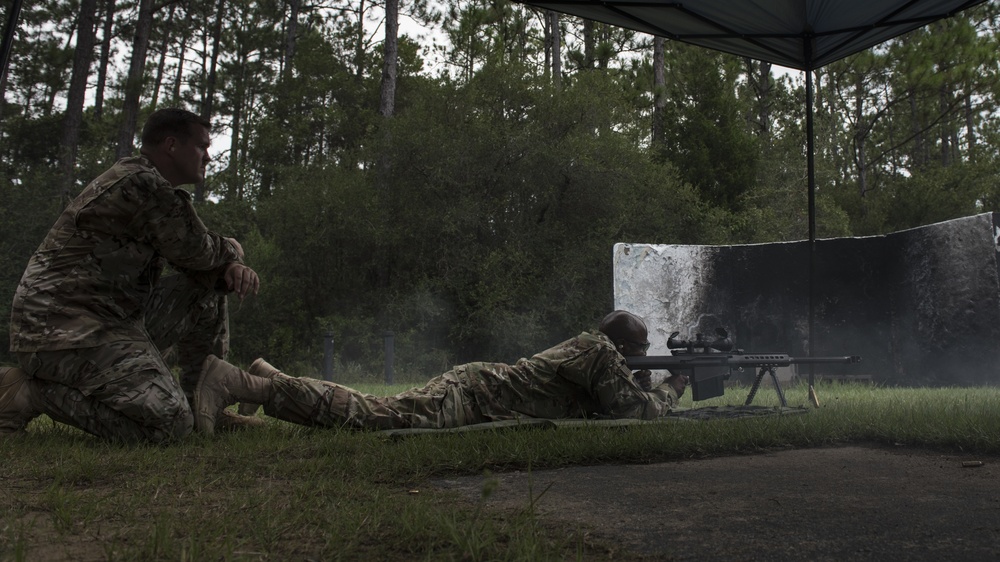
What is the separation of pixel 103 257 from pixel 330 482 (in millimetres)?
1936

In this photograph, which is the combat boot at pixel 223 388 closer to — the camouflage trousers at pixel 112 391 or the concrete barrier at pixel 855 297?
the camouflage trousers at pixel 112 391

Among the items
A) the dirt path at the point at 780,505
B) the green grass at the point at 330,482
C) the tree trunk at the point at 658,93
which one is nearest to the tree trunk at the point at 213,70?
the tree trunk at the point at 658,93

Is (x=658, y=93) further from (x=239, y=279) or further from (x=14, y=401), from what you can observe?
(x=14, y=401)

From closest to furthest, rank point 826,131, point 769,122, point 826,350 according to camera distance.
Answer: point 826,350, point 826,131, point 769,122

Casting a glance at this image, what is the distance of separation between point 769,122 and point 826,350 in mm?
18078

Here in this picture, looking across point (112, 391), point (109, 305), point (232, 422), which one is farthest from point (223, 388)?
point (109, 305)

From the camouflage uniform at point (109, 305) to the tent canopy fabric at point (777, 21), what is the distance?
271 centimetres

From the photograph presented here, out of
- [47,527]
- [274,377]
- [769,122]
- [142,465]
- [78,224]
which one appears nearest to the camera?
[47,527]

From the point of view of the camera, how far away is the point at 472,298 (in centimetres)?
1362

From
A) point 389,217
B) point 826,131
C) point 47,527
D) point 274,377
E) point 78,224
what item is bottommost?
point 47,527

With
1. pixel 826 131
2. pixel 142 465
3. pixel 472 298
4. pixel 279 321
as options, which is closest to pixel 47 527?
pixel 142 465

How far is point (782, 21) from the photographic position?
6.24 metres

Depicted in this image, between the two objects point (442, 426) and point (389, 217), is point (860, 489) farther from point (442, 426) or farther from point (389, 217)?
point (389, 217)

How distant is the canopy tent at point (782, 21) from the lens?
579cm
